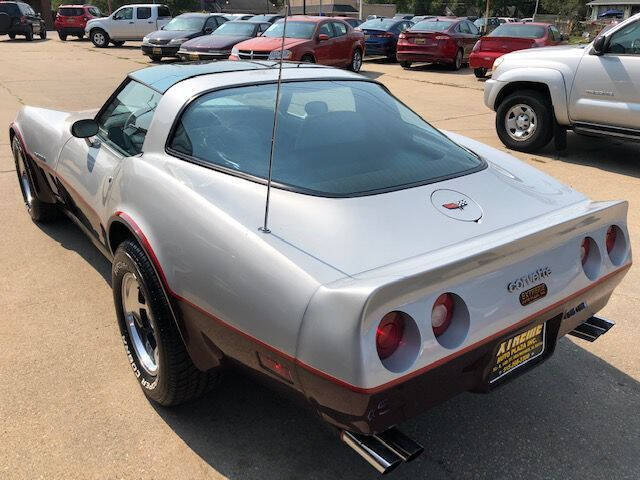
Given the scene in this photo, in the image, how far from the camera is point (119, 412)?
2631mm

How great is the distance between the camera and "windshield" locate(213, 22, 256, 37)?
52.0 ft

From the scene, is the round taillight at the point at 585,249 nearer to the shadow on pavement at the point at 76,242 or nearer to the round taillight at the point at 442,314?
the round taillight at the point at 442,314

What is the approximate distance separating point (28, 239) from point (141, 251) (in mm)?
2577

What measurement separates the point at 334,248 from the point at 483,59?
1288 centimetres

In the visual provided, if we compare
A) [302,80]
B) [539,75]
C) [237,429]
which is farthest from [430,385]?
[539,75]

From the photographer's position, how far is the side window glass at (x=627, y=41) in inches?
247

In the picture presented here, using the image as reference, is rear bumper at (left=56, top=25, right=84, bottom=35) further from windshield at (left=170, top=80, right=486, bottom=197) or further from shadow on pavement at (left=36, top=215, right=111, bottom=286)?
windshield at (left=170, top=80, right=486, bottom=197)

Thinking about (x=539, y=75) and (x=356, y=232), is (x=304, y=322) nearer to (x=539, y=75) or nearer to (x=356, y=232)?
(x=356, y=232)

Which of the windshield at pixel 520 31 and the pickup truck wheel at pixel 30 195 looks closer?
the pickup truck wheel at pixel 30 195

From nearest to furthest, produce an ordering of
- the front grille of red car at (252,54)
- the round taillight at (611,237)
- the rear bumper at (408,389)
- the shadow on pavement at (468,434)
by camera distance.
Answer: the rear bumper at (408,389) → the shadow on pavement at (468,434) → the round taillight at (611,237) → the front grille of red car at (252,54)

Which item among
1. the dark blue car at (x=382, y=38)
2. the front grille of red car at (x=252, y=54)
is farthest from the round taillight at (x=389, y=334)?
the dark blue car at (x=382, y=38)

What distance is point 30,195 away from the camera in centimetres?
477

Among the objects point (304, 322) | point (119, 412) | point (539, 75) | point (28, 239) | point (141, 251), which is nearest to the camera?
point (304, 322)

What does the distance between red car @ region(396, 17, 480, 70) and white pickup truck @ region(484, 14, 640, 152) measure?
8746mm
